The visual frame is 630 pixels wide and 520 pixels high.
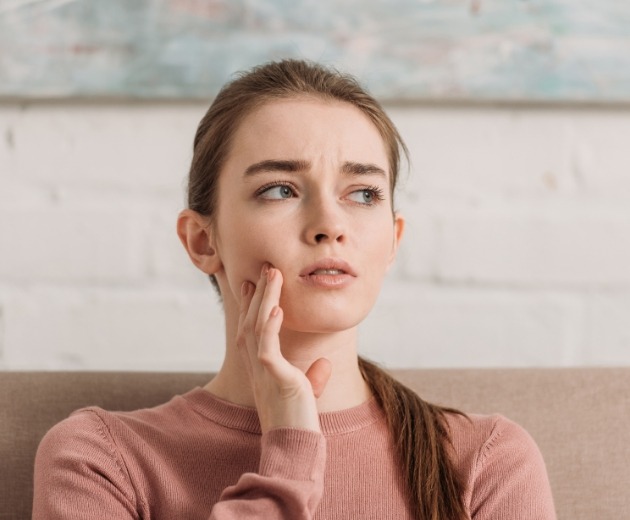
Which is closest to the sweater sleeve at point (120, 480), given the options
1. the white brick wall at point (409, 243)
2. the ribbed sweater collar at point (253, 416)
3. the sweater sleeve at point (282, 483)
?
the sweater sleeve at point (282, 483)

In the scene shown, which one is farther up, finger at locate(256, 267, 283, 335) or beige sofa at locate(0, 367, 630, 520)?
finger at locate(256, 267, 283, 335)

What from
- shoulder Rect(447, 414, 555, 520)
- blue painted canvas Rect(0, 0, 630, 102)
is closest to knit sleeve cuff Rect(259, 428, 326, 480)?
shoulder Rect(447, 414, 555, 520)

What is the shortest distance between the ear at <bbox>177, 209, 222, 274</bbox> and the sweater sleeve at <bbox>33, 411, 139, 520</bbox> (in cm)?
26

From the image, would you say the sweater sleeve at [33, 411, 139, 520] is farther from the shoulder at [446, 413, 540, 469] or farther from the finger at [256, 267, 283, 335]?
the shoulder at [446, 413, 540, 469]

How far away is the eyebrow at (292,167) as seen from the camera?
1305 mm

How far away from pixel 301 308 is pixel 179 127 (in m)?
0.66

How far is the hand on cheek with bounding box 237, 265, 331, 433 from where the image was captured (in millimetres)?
1249

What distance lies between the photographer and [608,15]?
5.94 ft

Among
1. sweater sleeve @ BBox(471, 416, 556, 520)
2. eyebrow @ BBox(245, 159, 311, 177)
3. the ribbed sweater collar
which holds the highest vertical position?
eyebrow @ BBox(245, 159, 311, 177)

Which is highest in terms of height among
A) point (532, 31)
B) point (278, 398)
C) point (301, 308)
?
point (532, 31)

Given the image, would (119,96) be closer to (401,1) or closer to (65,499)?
(401,1)

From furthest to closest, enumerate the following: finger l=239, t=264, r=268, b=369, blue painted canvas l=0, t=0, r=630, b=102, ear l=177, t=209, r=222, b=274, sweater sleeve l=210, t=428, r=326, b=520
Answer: blue painted canvas l=0, t=0, r=630, b=102 < ear l=177, t=209, r=222, b=274 < finger l=239, t=264, r=268, b=369 < sweater sleeve l=210, t=428, r=326, b=520

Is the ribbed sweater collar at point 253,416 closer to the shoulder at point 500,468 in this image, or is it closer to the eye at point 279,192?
the shoulder at point 500,468

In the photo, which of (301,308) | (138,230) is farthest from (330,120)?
(138,230)
